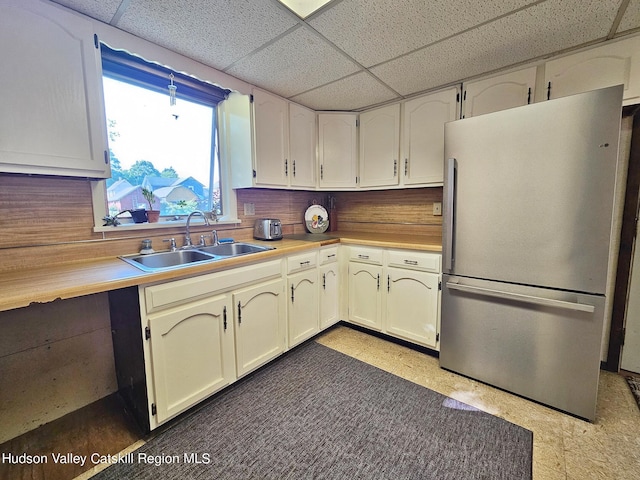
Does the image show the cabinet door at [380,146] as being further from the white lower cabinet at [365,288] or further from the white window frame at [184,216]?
the white window frame at [184,216]

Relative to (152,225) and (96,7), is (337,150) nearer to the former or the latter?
(152,225)

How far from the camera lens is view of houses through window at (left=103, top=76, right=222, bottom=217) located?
5.81 feet

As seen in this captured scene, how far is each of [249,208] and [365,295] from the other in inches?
51.0

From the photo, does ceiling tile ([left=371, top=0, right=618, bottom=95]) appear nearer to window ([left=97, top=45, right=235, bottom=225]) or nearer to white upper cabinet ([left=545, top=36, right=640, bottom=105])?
white upper cabinet ([left=545, top=36, right=640, bottom=105])

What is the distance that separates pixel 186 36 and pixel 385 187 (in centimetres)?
185

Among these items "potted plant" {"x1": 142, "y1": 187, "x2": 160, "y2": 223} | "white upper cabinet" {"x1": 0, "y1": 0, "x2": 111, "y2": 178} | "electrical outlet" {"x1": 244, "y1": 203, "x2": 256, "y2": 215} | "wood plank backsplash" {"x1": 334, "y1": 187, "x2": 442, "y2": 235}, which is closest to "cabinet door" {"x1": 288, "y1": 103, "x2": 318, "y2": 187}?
"electrical outlet" {"x1": 244, "y1": 203, "x2": 256, "y2": 215}

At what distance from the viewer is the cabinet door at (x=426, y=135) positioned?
2.22 m

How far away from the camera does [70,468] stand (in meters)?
1.26

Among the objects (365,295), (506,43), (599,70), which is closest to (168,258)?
(365,295)

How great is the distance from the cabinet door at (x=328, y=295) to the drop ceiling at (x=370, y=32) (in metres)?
1.54

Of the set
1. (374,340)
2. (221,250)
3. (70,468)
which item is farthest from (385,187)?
(70,468)

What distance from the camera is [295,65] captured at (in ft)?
6.28

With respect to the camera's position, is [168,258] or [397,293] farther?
[397,293]

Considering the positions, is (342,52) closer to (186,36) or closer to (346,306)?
(186,36)
